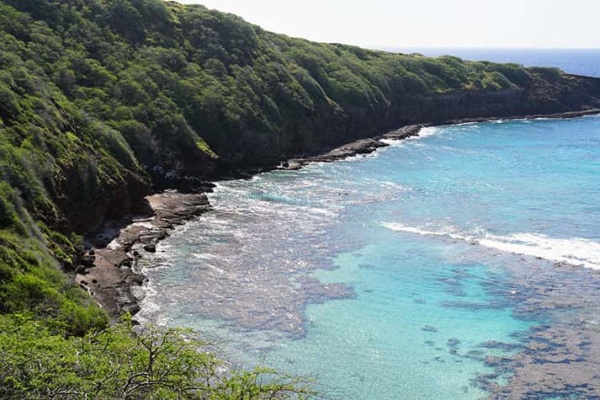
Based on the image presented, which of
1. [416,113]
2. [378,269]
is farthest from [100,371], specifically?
[416,113]

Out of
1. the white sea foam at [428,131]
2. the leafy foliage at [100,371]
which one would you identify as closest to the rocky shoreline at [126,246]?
the leafy foliage at [100,371]

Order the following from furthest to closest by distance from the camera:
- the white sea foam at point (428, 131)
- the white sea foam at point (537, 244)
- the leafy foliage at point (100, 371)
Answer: the white sea foam at point (428, 131)
the white sea foam at point (537, 244)
the leafy foliage at point (100, 371)

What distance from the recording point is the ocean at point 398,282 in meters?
30.4

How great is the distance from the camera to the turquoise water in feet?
103

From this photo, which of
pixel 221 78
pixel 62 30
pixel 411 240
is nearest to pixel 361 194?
pixel 411 240

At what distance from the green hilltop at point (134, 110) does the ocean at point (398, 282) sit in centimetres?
665

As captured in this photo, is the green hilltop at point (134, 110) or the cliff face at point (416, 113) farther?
the cliff face at point (416, 113)

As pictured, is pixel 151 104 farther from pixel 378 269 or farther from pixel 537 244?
pixel 537 244

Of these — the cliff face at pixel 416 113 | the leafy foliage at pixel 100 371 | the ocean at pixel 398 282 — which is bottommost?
the ocean at pixel 398 282

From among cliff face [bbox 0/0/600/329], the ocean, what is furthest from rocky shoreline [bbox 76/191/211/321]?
cliff face [bbox 0/0/600/329]

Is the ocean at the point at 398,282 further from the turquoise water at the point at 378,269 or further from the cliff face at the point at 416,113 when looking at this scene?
the cliff face at the point at 416,113

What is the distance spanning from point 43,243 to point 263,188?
30.5 metres

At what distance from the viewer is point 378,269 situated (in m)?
42.9

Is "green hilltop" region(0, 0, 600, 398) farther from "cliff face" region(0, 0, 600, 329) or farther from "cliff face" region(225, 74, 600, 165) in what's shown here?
"cliff face" region(225, 74, 600, 165)
